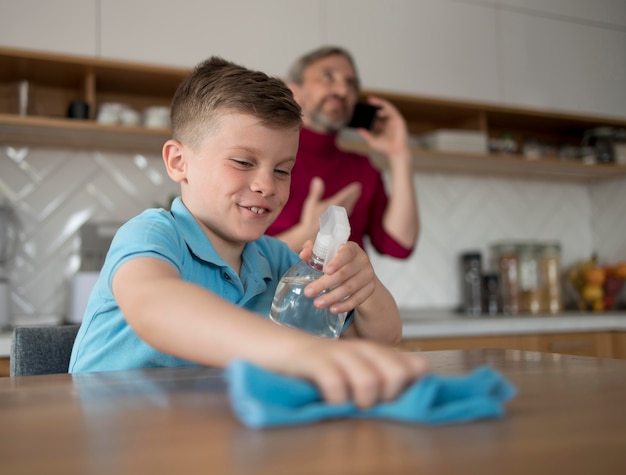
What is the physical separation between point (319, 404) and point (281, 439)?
0.06m

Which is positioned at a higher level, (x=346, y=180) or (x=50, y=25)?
(x=50, y=25)

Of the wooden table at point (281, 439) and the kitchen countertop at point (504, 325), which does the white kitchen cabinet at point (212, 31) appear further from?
the wooden table at point (281, 439)

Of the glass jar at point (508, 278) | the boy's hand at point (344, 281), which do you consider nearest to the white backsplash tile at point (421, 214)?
the glass jar at point (508, 278)

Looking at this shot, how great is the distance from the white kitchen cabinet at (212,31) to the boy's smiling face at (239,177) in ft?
4.47

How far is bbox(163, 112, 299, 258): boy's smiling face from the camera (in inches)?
35.6

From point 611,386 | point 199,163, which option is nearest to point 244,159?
point 199,163

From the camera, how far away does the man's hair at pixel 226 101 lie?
918 mm

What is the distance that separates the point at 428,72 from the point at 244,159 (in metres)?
1.90

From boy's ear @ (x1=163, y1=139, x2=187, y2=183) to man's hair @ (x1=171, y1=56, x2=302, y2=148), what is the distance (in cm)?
1

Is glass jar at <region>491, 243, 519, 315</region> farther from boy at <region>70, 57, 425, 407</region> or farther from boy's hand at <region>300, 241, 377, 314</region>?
boy's hand at <region>300, 241, 377, 314</region>

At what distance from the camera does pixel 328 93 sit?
199 cm

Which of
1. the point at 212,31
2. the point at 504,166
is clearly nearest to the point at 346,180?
the point at 212,31

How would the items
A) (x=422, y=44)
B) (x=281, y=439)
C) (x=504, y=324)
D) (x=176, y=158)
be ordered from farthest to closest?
1. (x=422, y=44)
2. (x=504, y=324)
3. (x=176, y=158)
4. (x=281, y=439)

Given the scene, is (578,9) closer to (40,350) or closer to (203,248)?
(203,248)
